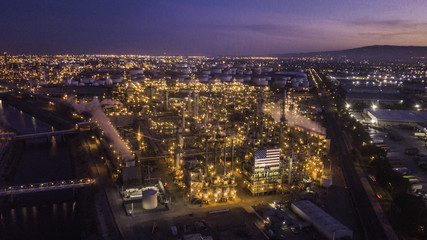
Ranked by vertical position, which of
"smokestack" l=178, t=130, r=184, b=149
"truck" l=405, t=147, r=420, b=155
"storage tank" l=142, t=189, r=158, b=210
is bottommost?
"truck" l=405, t=147, r=420, b=155

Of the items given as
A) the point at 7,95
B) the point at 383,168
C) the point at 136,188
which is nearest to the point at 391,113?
the point at 383,168

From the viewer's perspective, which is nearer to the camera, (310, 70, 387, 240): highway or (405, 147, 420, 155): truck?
(310, 70, 387, 240): highway

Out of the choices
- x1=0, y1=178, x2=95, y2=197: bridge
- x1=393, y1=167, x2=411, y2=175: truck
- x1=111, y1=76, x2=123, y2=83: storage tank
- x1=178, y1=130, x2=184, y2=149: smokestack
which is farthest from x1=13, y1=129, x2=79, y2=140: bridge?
x1=111, y1=76, x2=123, y2=83: storage tank

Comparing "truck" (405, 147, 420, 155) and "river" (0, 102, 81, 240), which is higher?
"truck" (405, 147, 420, 155)

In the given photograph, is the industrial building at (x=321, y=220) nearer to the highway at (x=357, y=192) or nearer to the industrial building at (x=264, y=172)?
the highway at (x=357, y=192)

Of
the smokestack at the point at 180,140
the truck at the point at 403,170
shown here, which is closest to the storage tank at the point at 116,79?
the smokestack at the point at 180,140

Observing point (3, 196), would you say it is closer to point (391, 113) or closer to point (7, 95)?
point (391, 113)

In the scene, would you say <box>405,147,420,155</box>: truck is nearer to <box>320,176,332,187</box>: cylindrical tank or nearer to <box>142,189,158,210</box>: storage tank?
<box>320,176,332,187</box>: cylindrical tank

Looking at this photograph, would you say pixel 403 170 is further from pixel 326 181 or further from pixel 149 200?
pixel 149 200

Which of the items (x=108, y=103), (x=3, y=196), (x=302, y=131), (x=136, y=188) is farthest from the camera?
(x=108, y=103)
